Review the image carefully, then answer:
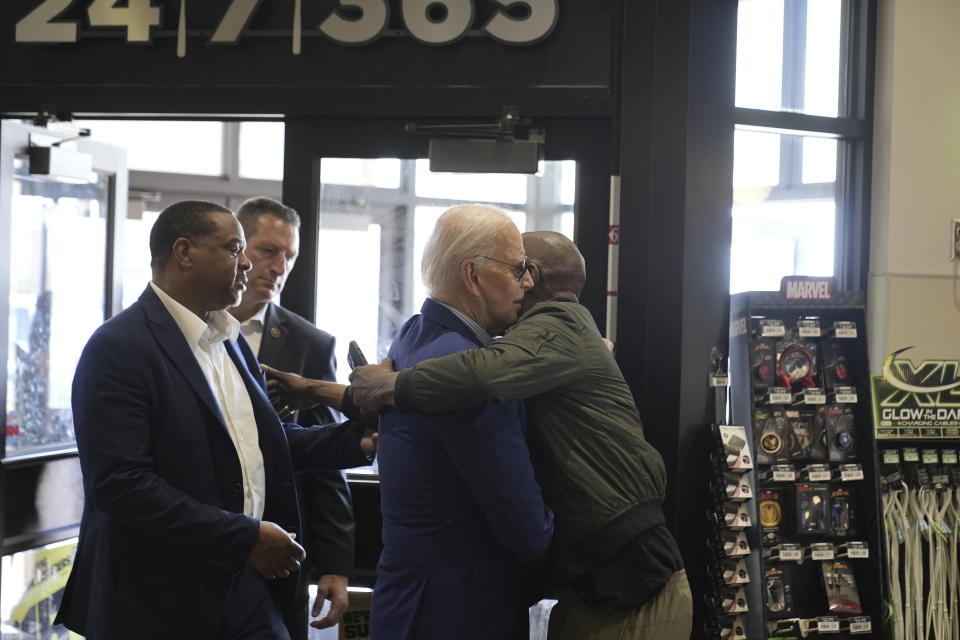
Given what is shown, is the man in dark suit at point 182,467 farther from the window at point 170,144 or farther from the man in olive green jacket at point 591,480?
the window at point 170,144

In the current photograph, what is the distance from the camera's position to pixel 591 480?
215 centimetres

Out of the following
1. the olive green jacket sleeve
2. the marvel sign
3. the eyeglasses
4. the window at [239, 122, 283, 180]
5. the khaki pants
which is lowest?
the khaki pants

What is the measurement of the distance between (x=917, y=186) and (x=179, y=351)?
314 cm

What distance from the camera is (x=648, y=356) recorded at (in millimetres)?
3666

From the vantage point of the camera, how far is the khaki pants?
7.18 feet

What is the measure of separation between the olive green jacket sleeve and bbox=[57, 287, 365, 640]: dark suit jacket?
1.57ft

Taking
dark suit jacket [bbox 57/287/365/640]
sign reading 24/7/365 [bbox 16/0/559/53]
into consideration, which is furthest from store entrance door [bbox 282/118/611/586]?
dark suit jacket [bbox 57/287/365/640]

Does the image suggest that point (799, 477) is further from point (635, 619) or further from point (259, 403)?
point (259, 403)

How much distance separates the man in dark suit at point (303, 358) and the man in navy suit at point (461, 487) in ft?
2.38

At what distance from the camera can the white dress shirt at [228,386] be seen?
2295mm

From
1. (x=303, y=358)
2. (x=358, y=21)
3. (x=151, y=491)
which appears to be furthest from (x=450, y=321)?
(x=358, y=21)

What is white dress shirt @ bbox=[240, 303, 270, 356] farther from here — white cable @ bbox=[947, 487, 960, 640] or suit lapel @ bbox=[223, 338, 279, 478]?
white cable @ bbox=[947, 487, 960, 640]

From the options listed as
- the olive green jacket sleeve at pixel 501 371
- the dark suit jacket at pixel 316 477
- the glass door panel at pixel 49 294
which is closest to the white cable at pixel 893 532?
the dark suit jacket at pixel 316 477

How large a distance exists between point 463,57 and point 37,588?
2.75 m
